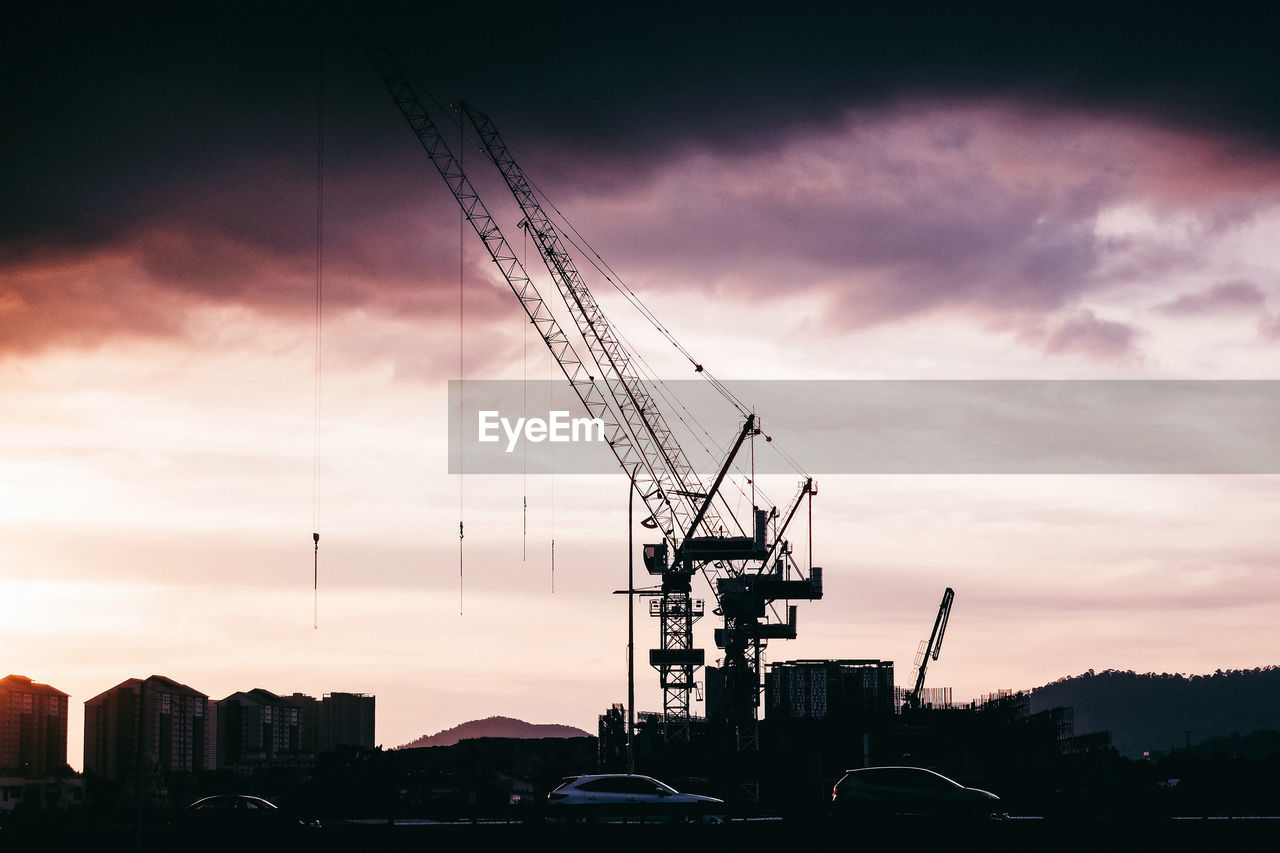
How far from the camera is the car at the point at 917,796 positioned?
41094 mm

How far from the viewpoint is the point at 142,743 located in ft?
72.2

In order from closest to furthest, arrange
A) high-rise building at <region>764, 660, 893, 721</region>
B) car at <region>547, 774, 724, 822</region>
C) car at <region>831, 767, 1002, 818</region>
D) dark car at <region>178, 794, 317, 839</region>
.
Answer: dark car at <region>178, 794, 317, 839</region> → car at <region>831, 767, 1002, 818</region> → car at <region>547, 774, 724, 822</region> → high-rise building at <region>764, 660, 893, 721</region>

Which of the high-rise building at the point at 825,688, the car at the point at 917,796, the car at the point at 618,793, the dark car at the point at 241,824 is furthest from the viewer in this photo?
the high-rise building at the point at 825,688

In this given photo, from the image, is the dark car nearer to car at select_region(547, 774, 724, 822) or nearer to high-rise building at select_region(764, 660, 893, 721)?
car at select_region(547, 774, 724, 822)

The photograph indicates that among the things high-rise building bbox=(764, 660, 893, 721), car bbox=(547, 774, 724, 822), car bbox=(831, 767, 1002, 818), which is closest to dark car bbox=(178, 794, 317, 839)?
car bbox=(547, 774, 724, 822)

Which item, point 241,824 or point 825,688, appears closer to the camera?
point 241,824

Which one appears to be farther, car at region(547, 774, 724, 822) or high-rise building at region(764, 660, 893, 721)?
high-rise building at region(764, 660, 893, 721)

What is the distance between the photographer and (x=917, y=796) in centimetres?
4153

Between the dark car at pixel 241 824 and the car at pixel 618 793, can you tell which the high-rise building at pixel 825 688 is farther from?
the dark car at pixel 241 824

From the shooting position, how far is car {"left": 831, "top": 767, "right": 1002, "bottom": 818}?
41.1 meters

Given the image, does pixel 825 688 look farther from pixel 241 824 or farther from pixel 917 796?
pixel 241 824

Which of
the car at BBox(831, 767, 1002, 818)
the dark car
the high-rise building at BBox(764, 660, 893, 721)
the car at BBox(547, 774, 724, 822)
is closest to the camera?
the dark car

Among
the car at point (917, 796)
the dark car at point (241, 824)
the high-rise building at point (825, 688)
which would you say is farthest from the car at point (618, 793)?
the high-rise building at point (825, 688)

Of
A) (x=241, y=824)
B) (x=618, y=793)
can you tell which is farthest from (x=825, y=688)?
(x=241, y=824)
